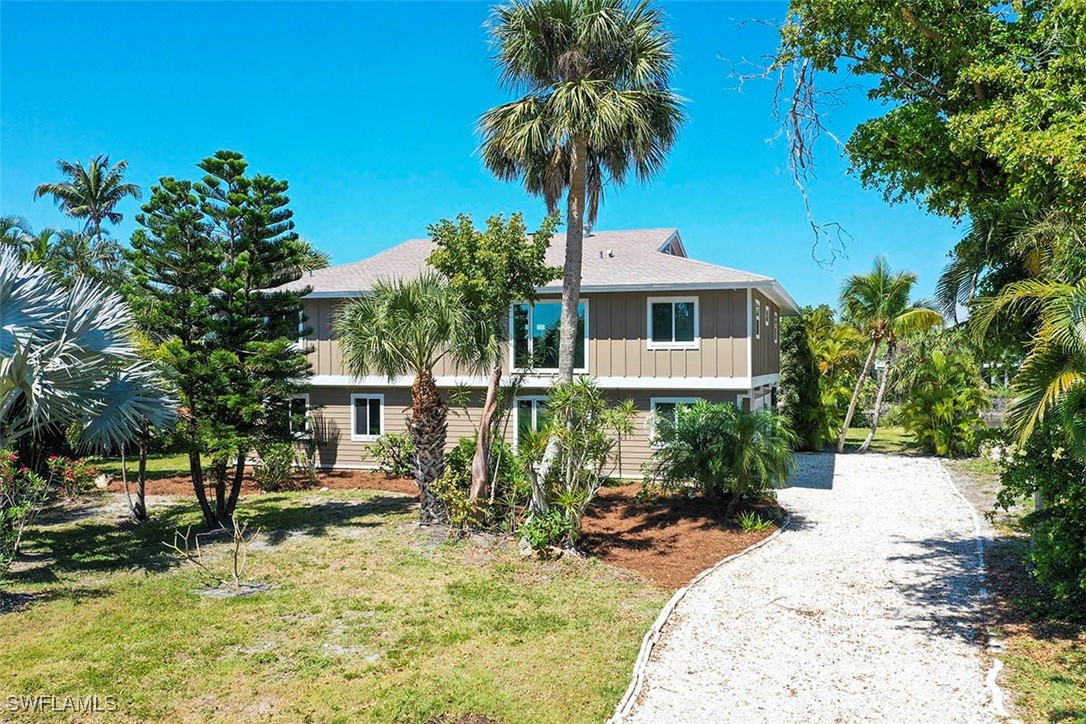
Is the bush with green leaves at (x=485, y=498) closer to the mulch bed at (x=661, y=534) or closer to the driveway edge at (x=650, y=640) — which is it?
the mulch bed at (x=661, y=534)

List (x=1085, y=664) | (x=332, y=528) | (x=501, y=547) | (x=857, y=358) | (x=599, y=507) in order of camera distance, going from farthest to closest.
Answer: (x=857, y=358) < (x=599, y=507) < (x=332, y=528) < (x=501, y=547) < (x=1085, y=664)

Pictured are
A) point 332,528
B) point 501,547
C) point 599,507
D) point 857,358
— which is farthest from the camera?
point 857,358

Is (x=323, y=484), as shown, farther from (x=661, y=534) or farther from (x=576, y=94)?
(x=576, y=94)

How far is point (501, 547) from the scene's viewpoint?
1140cm

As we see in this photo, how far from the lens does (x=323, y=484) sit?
18.5 meters

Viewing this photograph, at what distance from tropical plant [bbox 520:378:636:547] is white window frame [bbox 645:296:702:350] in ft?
22.6

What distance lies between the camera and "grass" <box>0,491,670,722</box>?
20.2 ft

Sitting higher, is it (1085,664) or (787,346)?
(787,346)

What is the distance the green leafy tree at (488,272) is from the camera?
1197 cm

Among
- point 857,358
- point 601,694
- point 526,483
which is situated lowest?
point 601,694

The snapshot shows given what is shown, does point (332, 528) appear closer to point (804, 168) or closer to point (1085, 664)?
point (804, 168)

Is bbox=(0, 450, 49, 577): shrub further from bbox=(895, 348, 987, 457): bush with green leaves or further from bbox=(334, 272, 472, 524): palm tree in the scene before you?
bbox=(895, 348, 987, 457): bush with green leaves

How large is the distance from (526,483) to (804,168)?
667 centimetres

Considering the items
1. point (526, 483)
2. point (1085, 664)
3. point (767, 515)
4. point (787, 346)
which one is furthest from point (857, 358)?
point (1085, 664)
